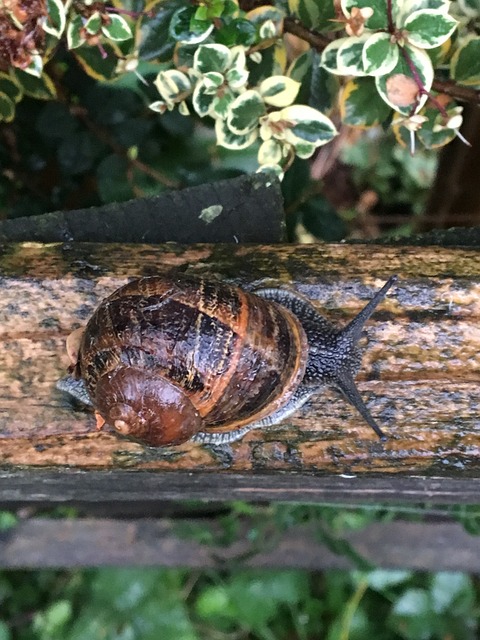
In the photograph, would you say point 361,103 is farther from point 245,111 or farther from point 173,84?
point 173,84

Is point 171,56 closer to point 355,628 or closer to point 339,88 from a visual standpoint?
point 339,88

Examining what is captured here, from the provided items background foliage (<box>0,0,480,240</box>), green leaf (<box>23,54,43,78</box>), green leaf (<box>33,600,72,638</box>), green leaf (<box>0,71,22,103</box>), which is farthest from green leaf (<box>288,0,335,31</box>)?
green leaf (<box>33,600,72,638</box>)

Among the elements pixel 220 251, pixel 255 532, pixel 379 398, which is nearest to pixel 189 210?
pixel 220 251

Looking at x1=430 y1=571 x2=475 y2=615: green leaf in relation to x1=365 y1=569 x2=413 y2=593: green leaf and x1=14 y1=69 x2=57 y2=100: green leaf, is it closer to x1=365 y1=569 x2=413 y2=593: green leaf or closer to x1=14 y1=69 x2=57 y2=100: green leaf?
x1=365 y1=569 x2=413 y2=593: green leaf

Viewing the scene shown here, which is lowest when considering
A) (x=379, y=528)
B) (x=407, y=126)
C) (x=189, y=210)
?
(x=379, y=528)

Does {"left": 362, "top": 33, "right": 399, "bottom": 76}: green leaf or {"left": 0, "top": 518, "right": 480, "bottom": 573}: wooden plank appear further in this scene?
{"left": 0, "top": 518, "right": 480, "bottom": 573}: wooden plank

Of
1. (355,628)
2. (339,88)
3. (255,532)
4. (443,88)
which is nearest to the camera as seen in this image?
(443,88)
